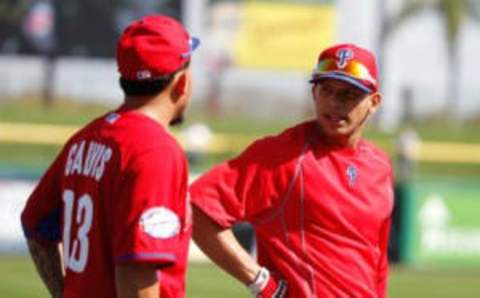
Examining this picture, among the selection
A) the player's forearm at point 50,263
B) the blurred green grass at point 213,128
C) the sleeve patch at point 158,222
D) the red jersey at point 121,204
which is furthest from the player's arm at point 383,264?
the blurred green grass at point 213,128

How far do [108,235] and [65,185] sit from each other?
13.1 inches

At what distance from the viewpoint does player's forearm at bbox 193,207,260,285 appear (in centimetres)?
639

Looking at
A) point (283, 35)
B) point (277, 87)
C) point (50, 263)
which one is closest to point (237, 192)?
point (50, 263)

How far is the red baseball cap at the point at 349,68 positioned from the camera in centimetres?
645

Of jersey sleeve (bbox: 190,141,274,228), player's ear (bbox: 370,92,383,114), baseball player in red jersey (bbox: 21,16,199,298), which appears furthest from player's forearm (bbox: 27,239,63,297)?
player's ear (bbox: 370,92,383,114)

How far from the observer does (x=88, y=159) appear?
490 cm

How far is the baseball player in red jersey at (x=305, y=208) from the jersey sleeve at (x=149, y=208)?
1.70m

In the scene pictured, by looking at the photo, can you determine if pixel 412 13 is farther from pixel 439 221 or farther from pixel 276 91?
pixel 439 221

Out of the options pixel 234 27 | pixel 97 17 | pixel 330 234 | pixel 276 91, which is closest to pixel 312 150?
pixel 330 234

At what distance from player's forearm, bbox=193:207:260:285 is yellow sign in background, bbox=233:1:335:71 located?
29.5 metres

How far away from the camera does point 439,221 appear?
22531mm

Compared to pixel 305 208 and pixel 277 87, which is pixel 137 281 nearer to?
pixel 305 208

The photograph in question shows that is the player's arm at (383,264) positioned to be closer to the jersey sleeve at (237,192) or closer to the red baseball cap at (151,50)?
the jersey sleeve at (237,192)

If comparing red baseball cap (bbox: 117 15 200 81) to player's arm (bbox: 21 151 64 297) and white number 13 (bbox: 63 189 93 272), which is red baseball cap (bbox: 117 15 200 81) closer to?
white number 13 (bbox: 63 189 93 272)
